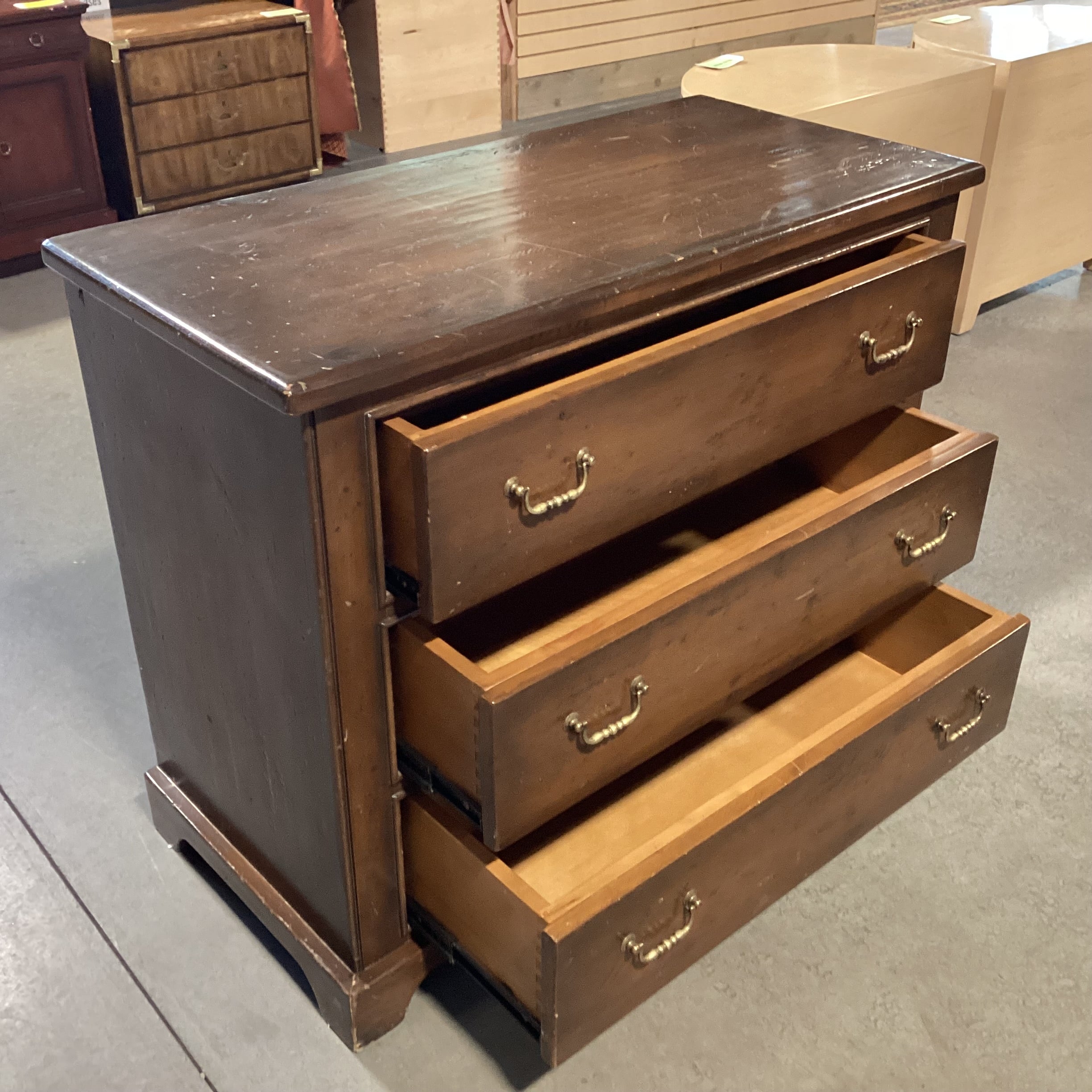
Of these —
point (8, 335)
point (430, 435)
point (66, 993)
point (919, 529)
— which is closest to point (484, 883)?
point (430, 435)

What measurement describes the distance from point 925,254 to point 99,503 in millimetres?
1592

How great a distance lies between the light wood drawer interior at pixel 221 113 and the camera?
3.41 meters

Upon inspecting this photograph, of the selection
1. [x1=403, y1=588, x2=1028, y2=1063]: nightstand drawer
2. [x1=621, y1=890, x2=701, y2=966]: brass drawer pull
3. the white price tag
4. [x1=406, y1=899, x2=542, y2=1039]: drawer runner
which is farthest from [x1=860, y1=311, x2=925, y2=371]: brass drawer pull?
the white price tag

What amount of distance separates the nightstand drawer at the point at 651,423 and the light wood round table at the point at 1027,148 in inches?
60.6

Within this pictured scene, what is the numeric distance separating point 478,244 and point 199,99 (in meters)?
2.66

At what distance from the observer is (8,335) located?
9.80ft

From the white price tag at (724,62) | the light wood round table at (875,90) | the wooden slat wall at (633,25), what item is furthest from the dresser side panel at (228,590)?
the wooden slat wall at (633,25)

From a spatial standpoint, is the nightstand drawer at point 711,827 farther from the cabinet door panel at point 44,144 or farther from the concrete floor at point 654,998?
the cabinet door panel at point 44,144

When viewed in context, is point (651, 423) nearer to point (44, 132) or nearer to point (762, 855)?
point (762, 855)

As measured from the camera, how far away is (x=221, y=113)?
3.52m

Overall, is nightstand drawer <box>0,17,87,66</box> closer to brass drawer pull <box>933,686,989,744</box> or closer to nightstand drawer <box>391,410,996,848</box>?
nightstand drawer <box>391,410,996,848</box>

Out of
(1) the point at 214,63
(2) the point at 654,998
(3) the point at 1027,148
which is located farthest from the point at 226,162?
(2) the point at 654,998

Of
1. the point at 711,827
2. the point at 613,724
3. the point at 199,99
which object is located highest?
the point at 199,99

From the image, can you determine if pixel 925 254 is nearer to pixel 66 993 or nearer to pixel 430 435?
pixel 430 435
